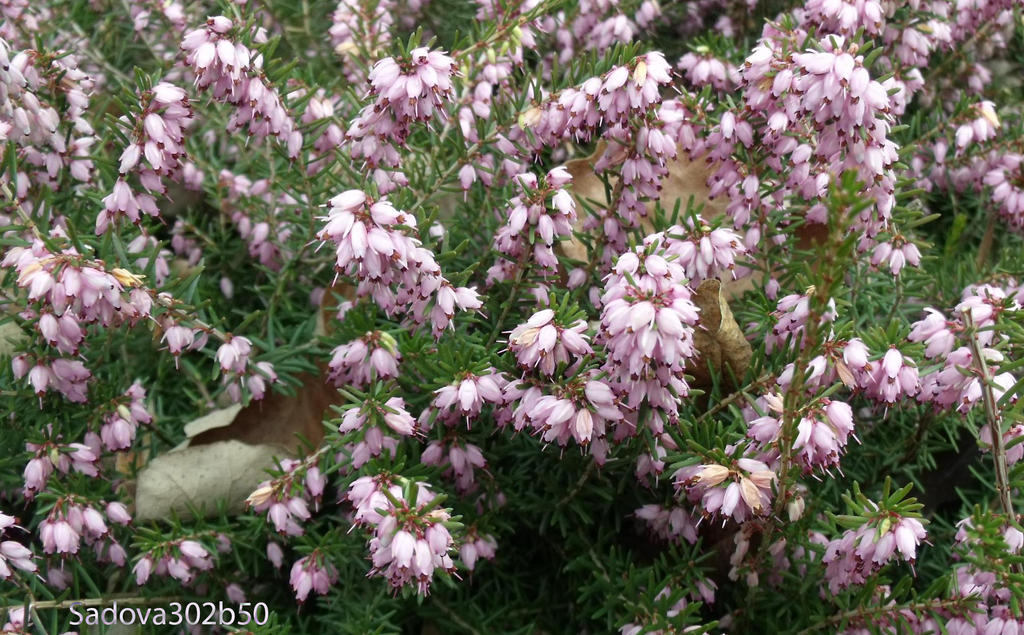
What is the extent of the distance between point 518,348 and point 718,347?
0.91 meters

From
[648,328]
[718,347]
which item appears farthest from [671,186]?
[648,328]

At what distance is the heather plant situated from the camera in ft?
9.14

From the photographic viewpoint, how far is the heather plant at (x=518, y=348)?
2.79 metres

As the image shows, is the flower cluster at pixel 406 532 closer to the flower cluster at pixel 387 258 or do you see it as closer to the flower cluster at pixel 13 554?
the flower cluster at pixel 387 258

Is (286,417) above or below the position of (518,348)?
below

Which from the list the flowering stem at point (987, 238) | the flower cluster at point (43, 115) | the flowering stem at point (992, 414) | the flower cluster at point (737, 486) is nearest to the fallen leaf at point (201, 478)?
the flower cluster at point (43, 115)

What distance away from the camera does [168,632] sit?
3625 mm

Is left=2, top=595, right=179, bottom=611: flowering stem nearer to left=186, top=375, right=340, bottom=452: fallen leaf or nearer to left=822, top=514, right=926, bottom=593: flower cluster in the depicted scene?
left=186, top=375, right=340, bottom=452: fallen leaf

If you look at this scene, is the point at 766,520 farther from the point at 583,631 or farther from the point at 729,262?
the point at 583,631

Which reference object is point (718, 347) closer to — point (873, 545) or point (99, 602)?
point (873, 545)

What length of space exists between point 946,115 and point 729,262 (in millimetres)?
2988

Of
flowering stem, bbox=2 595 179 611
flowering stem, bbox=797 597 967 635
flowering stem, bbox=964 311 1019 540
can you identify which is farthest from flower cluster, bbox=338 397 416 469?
flowering stem, bbox=964 311 1019 540

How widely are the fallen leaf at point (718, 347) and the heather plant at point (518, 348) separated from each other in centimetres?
2

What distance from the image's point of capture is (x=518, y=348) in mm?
2824
